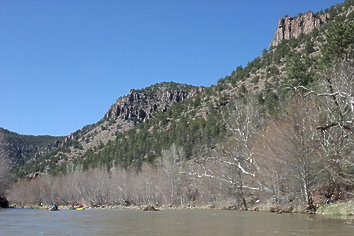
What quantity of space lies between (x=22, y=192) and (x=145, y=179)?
56.5 metres

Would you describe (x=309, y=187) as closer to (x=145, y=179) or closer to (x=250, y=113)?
(x=250, y=113)

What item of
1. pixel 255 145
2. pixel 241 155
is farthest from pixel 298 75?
pixel 241 155

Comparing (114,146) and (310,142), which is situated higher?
(114,146)

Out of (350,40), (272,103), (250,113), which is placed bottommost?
(250,113)

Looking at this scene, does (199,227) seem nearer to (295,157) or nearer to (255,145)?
(295,157)

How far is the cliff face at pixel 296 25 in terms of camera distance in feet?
406

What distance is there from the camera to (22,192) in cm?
12006

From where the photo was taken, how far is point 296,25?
441 ft

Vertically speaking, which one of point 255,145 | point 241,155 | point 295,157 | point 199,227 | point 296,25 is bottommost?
point 199,227

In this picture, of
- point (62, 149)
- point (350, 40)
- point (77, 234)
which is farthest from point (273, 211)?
point (62, 149)

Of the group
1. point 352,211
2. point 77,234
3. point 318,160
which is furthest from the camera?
point 318,160

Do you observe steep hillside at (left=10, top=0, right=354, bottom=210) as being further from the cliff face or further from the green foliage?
the cliff face

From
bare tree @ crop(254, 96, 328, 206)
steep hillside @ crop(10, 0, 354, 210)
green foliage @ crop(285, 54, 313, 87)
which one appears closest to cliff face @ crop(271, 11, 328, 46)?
steep hillside @ crop(10, 0, 354, 210)

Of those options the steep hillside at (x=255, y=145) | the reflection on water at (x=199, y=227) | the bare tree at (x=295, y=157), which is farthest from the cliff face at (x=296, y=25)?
the reflection on water at (x=199, y=227)
